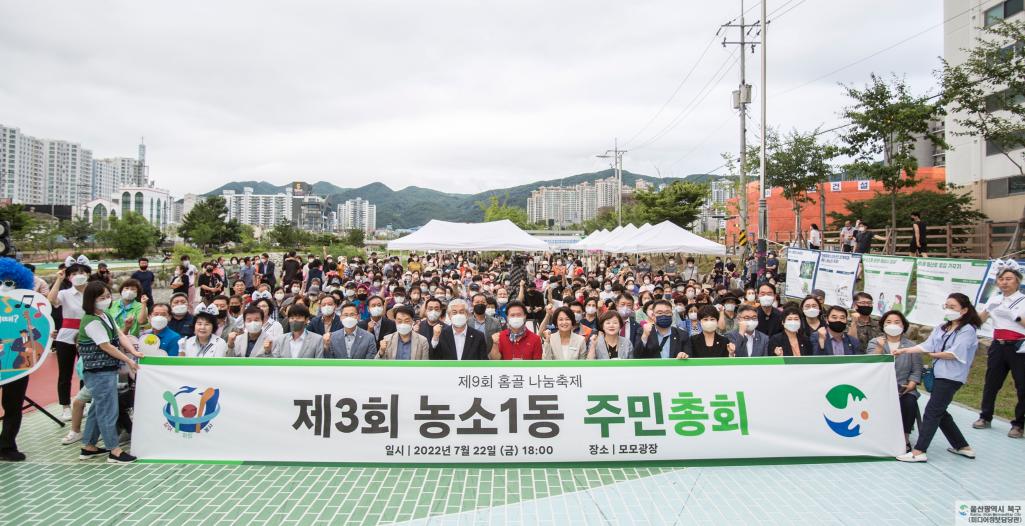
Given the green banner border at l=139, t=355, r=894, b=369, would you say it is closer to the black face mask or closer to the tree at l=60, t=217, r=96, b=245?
the black face mask

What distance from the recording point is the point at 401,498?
4.10m

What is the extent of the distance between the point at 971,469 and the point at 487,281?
8486mm

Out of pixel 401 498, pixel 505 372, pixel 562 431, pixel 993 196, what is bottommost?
pixel 401 498

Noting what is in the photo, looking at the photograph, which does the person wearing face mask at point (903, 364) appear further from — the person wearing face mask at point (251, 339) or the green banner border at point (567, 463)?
the person wearing face mask at point (251, 339)

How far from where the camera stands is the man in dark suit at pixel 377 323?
652 centimetres

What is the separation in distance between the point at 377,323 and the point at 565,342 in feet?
8.60

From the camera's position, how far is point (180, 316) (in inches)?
227

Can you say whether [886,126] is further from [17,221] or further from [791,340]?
[17,221]

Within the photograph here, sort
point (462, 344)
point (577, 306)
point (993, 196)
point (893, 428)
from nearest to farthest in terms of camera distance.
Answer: point (893, 428)
point (462, 344)
point (577, 306)
point (993, 196)

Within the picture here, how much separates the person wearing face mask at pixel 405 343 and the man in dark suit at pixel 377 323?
2.60ft

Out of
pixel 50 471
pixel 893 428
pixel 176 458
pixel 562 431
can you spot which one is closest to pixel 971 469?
pixel 893 428

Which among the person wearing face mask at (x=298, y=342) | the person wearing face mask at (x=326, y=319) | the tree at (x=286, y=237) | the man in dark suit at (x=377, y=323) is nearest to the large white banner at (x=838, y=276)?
the man in dark suit at (x=377, y=323)

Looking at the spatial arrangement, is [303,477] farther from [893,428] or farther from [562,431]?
[893,428]

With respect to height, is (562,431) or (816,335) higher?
(816,335)
